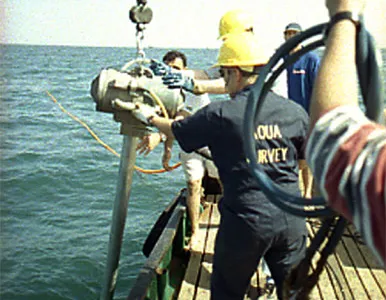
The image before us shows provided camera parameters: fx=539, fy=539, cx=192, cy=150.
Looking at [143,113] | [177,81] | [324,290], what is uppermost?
Result: [177,81]

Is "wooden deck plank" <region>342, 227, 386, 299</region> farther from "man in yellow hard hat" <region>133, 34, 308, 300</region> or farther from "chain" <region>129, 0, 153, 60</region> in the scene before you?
"chain" <region>129, 0, 153, 60</region>

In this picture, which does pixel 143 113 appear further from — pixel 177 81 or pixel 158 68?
pixel 158 68

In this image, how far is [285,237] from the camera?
295 centimetres

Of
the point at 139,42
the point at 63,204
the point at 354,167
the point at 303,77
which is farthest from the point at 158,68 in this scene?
the point at 63,204

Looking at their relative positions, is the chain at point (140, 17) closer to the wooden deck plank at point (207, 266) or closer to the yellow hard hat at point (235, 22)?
the yellow hard hat at point (235, 22)

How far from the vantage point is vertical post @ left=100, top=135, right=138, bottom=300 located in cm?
334

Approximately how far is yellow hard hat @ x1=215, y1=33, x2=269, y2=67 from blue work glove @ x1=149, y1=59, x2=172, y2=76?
0.44 meters

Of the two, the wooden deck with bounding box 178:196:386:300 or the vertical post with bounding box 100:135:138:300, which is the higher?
the vertical post with bounding box 100:135:138:300

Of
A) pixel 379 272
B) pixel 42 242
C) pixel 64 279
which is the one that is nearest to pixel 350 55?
pixel 379 272

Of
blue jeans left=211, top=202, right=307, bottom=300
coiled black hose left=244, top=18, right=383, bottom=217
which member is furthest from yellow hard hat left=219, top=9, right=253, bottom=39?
coiled black hose left=244, top=18, right=383, bottom=217

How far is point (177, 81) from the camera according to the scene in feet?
10.5

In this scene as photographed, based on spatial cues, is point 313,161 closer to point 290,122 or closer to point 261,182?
point 261,182

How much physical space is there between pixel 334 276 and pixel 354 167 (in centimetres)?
328

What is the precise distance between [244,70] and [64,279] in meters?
5.66
